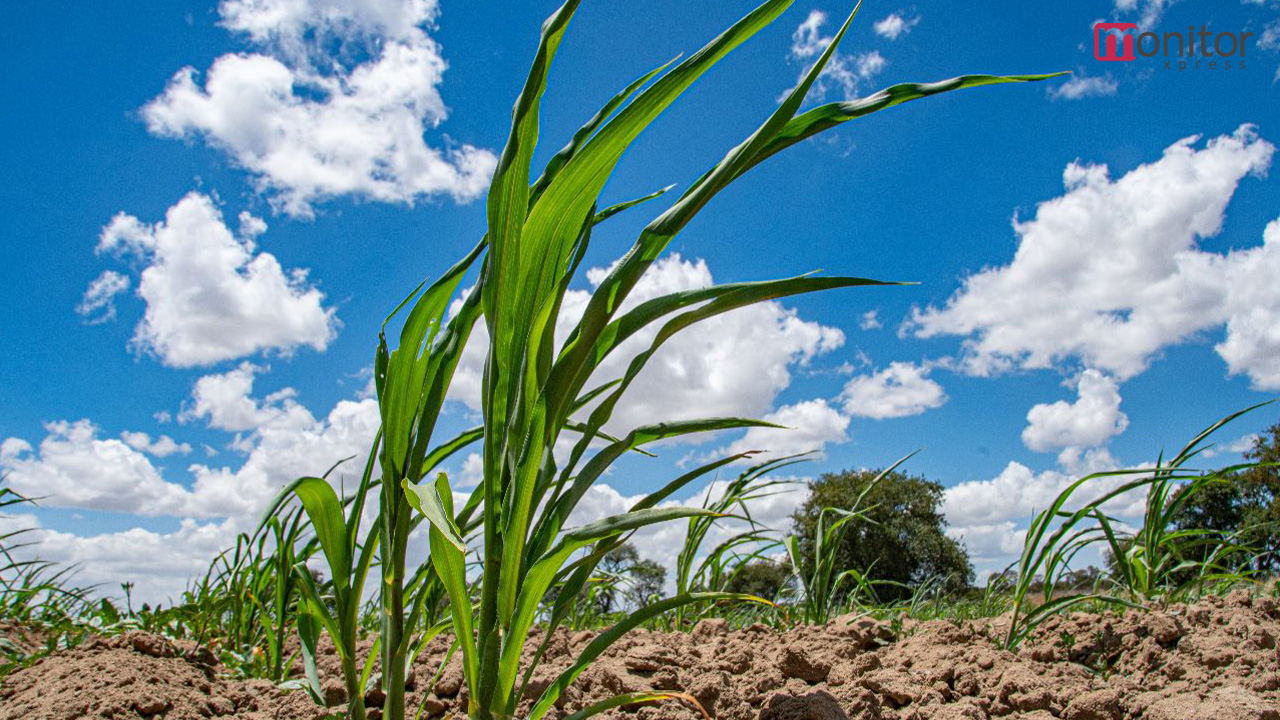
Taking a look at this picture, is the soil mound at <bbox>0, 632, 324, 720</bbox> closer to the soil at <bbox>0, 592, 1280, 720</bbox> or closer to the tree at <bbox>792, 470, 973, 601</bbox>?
the soil at <bbox>0, 592, 1280, 720</bbox>

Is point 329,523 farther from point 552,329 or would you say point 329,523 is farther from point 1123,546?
point 1123,546

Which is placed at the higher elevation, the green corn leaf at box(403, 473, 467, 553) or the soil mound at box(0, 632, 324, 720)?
the green corn leaf at box(403, 473, 467, 553)

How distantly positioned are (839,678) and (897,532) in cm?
1769

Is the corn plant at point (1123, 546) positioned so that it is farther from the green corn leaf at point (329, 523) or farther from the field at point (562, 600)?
the green corn leaf at point (329, 523)

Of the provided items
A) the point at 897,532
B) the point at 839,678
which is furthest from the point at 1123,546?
the point at 897,532

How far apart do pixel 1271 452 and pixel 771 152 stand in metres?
19.1

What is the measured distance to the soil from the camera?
5.13 ft

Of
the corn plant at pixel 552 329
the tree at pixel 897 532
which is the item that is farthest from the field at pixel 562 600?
the tree at pixel 897 532

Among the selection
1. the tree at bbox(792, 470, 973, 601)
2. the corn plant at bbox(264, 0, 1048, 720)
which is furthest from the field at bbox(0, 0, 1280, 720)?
the tree at bbox(792, 470, 973, 601)

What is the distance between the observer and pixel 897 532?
18219 mm

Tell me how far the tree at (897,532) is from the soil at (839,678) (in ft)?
48.1

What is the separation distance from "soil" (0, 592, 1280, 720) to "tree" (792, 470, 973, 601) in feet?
48.1

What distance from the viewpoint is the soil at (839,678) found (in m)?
1.56

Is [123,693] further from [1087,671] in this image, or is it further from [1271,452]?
[1271,452]
